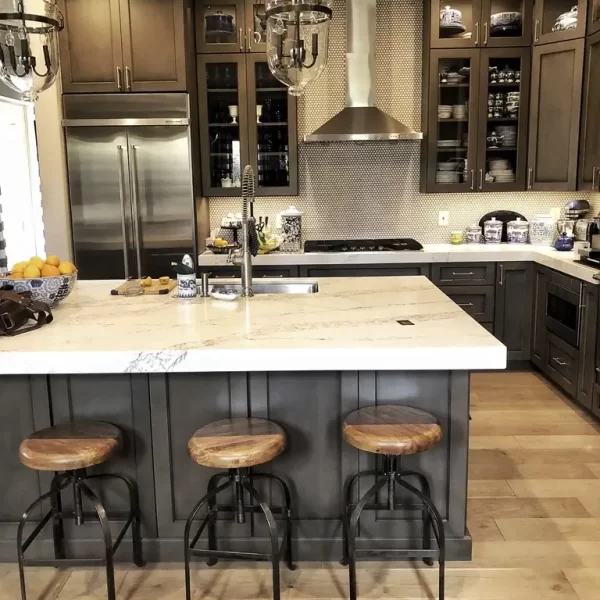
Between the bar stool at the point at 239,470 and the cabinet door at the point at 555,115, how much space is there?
3314 millimetres

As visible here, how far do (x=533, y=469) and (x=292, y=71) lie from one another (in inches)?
87.0

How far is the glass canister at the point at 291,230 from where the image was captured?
15.7ft

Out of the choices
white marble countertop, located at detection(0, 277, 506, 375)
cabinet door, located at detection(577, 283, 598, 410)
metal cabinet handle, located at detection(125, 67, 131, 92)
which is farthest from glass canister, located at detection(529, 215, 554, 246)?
metal cabinet handle, located at detection(125, 67, 131, 92)

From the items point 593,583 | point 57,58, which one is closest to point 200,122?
point 57,58

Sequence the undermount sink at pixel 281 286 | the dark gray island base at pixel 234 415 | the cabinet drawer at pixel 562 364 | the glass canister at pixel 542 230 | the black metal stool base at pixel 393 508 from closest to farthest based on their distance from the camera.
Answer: the black metal stool base at pixel 393 508 → the dark gray island base at pixel 234 415 → the undermount sink at pixel 281 286 → the cabinet drawer at pixel 562 364 → the glass canister at pixel 542 230

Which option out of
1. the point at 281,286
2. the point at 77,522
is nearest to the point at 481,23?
the point at 281,286

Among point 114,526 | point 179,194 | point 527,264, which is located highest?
point 179,194

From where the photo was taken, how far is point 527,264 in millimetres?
4555

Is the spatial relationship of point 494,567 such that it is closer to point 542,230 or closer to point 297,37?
point 297,37

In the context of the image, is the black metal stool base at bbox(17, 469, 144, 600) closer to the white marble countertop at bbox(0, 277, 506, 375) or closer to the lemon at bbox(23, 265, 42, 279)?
the white marble countertop at bbox(0, 277, 506, 375)

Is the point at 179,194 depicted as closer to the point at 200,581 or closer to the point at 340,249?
the point at 340,249

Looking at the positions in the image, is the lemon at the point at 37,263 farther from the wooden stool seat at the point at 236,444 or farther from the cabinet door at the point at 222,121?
the cabinet door at the point at 222,121

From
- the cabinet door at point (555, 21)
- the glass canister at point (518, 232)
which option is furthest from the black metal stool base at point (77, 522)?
the cabinet door at point (555, 21)

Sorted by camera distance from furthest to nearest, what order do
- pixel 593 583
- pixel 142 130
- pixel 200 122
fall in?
pixel 200 122 → pixel 142 130 → pixel 593 583
